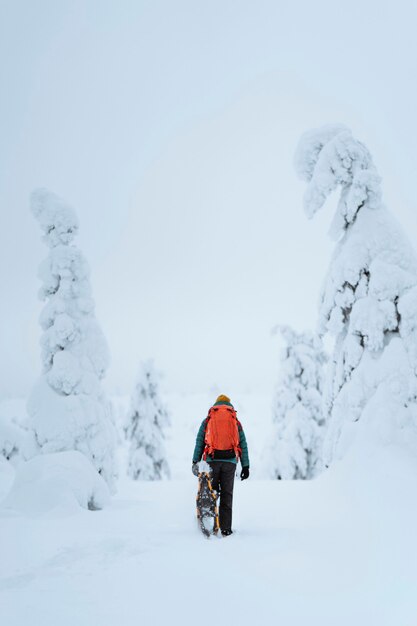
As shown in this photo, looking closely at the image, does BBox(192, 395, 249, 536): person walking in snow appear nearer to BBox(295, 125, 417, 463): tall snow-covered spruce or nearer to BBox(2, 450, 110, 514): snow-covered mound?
Result: BBox(2, 450, 110, 514): snow-covered mound

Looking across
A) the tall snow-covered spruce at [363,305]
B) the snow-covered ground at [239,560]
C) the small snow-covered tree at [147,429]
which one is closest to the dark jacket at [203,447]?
the snow-covered ground at [239,560]

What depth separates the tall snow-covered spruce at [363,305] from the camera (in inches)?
355

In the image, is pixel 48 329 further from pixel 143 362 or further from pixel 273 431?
pixel 143 362

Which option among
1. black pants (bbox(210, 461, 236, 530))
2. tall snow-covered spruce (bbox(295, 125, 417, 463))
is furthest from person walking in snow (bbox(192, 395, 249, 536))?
tall snow-covered spruce (bbox(295, 125, 417, 463))

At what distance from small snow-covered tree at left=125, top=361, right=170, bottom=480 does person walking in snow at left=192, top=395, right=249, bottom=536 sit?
22913 millimetres

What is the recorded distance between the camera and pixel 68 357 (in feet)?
40.1

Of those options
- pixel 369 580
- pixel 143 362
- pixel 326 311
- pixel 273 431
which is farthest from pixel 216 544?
pixel 143 362

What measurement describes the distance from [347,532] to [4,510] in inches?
260

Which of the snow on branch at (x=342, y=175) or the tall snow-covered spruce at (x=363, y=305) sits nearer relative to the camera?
the tall snow-covered spruce at (x=363, y=305)

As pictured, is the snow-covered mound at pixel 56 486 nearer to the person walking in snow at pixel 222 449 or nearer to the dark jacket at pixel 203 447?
the dark jacket at pixel 203 447

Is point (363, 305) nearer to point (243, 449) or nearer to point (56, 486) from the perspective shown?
point (243, 449)

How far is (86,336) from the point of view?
12.7 m

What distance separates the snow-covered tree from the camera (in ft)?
38.0

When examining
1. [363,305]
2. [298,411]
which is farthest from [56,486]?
[298,411]
